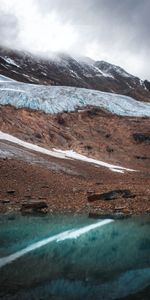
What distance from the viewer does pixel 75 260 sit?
19281 mm

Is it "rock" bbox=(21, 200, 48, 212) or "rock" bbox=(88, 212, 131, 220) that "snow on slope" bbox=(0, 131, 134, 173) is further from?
"rock" bbox=(88, 212, 131, 220)

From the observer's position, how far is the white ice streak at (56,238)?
1884cm

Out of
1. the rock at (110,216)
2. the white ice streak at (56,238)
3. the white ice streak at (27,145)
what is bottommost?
the rock at (110,216)

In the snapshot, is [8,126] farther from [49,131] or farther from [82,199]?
[82,199]

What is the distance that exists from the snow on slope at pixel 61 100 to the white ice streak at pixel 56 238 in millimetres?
57548

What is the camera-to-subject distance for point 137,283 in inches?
615

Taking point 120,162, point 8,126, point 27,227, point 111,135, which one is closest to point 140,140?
point 111,135

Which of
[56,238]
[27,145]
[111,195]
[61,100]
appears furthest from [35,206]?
[61,100]

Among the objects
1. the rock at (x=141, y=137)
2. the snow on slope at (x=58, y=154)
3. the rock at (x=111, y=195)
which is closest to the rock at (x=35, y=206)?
the rock at (x=111, y=195)

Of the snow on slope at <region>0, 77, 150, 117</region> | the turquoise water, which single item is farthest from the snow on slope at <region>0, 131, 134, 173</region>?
the turquoise water

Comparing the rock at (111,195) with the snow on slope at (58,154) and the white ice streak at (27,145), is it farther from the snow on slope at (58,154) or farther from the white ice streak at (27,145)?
the white ice streak at (27,145)

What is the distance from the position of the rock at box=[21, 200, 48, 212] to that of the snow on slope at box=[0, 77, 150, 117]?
5162 centimetres

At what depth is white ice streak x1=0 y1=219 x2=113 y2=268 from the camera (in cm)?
1884

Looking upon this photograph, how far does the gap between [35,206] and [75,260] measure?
48.4ft
